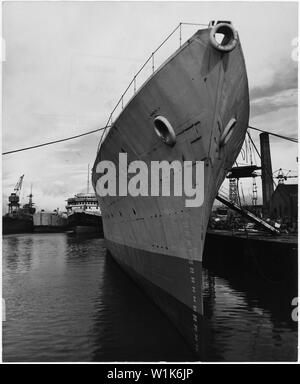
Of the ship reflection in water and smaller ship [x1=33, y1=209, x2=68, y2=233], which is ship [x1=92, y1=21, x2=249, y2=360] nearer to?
the ship reflection in water

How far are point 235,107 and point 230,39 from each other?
1.72 m

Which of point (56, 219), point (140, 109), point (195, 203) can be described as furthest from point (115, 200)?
point (56, 219)

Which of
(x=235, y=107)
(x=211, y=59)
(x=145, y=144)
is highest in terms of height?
(x=211, y=59)

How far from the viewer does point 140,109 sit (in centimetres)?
820

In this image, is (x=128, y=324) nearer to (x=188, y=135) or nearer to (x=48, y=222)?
(x=188, y=135)

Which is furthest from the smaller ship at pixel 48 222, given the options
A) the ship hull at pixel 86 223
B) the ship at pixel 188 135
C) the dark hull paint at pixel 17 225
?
the ship at pixel 188 135

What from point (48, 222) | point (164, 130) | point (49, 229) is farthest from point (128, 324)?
point (48, 222)

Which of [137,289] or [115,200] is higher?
[115,200]

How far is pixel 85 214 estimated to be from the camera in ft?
179

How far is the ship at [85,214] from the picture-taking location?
5484 cm

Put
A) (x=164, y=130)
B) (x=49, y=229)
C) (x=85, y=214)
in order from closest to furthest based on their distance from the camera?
(x=164, y=130) → (x=85, y=214) → (x=49, y=229)

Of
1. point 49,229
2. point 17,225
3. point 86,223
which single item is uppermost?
point 86,223

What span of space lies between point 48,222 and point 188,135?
260ft

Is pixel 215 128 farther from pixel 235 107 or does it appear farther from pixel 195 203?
pixel 195 203
